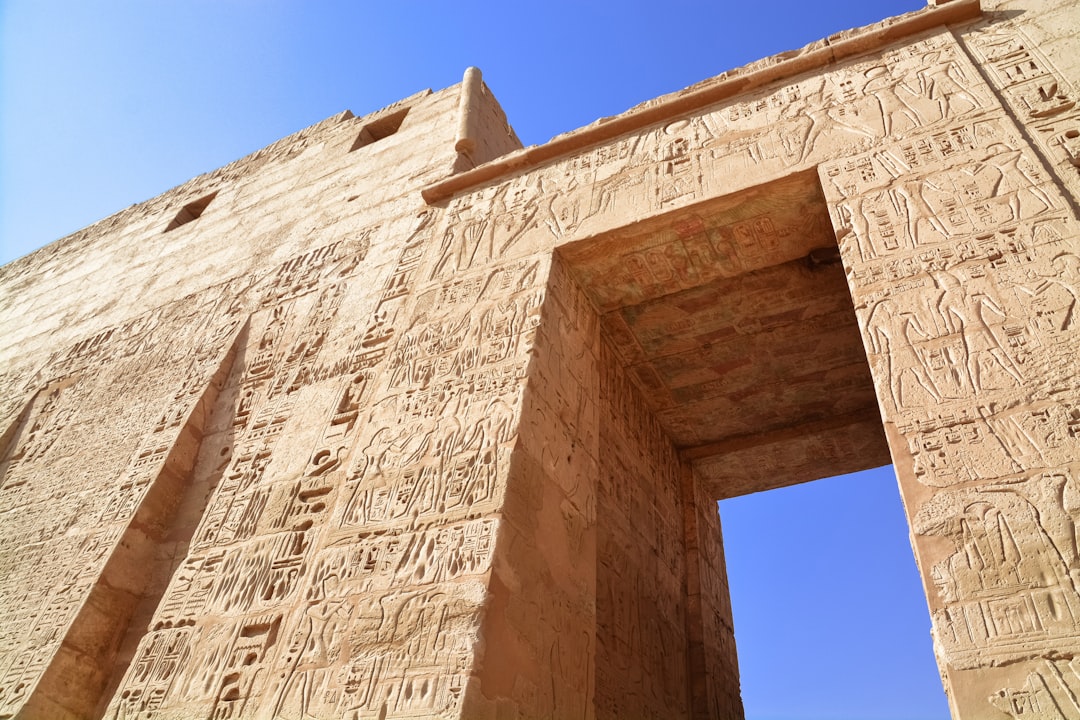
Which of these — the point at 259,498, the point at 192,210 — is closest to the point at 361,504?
the point at 259,498

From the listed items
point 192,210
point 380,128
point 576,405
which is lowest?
point 576,405

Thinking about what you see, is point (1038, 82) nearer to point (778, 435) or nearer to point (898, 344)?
point (898, 344)

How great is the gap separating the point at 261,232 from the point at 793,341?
4502mm

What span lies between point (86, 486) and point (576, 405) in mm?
3253

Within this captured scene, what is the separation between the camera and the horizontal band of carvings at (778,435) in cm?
575

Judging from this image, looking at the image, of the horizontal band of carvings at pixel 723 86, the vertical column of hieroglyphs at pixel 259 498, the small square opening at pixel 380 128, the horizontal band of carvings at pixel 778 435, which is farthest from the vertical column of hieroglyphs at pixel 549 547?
the small square opening at pixel 380 128

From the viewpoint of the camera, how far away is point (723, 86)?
4707 mm

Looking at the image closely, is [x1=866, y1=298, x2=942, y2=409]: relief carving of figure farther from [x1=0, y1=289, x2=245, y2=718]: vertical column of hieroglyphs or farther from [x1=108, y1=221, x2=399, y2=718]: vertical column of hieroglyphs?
[x1=0, y1=289, x2=245, y2=718]: vertical column of hieroglyphs

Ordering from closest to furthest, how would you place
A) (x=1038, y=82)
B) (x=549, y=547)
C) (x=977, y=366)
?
(x=977, y=366), (x=549, y=547), (x=1038, y=82)

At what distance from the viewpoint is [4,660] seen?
398 centimetres

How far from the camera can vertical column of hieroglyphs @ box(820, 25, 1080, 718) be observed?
83.3 inches

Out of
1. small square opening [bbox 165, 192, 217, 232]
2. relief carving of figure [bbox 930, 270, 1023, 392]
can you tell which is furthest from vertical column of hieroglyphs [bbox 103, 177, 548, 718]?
small square opening [bbox 165, 192, 217, 232]

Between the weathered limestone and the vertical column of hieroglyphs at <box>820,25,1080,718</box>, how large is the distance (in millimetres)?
11

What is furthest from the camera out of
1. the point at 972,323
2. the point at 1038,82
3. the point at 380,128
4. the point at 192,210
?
the point at 192,210
